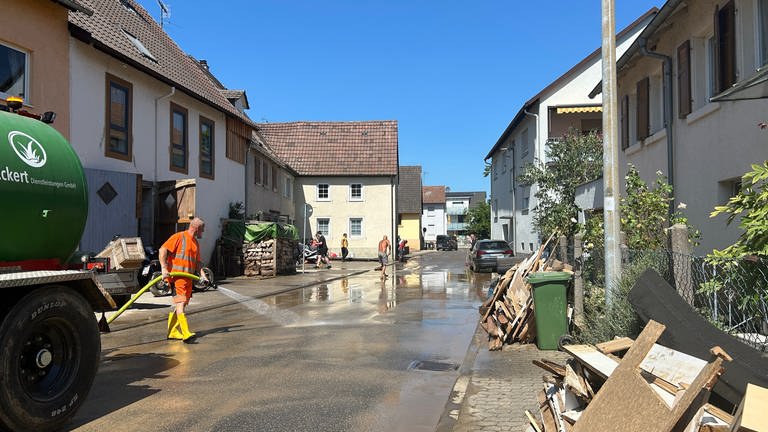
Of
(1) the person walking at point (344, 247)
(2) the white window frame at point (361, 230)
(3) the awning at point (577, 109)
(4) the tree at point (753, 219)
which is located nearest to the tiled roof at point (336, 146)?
(2) the white window frame at point (361, 230)

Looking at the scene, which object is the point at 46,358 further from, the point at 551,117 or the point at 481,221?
the point at 481,221

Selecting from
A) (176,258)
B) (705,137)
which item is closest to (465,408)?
(176,258)

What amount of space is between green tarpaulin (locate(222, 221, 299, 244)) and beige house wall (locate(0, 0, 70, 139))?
8833 millimetres

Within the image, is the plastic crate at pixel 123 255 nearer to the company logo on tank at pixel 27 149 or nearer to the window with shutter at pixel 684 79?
the company logo on tank at pixel 27 149

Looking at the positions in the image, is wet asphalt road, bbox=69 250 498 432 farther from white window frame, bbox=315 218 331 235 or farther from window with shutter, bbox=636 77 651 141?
white window frame, bbox=315 218 331 235

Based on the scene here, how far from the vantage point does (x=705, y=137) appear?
9.78 m

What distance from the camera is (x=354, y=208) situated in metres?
40.0

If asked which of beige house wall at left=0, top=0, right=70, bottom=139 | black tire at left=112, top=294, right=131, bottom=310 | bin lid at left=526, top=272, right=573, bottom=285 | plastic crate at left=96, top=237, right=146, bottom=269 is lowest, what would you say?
black tire at left=112, top=294, right=131, bottom=310

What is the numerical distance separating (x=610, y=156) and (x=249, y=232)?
54.3ft

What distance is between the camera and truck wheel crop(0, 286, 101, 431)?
4.34m

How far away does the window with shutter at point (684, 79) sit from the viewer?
34.1ft

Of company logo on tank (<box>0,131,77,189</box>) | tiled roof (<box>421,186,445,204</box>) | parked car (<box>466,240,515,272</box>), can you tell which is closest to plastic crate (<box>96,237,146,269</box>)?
company logo on tank (<box>0,131,77,189</box>)

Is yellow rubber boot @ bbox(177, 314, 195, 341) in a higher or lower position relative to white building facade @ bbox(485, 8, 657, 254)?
lower

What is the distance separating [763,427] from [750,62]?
7.14 metres
